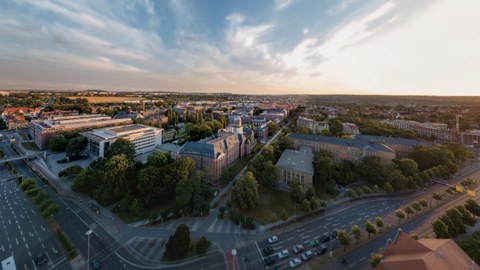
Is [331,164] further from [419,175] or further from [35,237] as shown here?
[35,237]

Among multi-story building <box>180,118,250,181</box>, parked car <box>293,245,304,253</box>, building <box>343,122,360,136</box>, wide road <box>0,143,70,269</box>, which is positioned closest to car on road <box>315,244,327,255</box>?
parked car <box>293,245,304,253</box>

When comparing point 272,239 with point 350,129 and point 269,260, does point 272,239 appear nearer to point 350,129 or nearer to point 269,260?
point 269,260

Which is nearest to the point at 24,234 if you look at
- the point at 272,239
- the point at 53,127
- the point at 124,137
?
the point at 124,137

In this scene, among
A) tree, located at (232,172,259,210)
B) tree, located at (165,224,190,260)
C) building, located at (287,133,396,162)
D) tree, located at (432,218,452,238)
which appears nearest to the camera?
tree, located at (165,224,190,260)

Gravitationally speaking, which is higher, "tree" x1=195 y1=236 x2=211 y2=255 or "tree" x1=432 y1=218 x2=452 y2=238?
"tree" x1=432 y1=218 x2=452 y2=238

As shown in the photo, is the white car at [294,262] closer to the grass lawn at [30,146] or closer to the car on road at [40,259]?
the car on road at [40,259]

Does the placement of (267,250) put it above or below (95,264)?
above

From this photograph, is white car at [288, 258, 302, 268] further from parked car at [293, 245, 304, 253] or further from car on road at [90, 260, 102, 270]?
car on road at [90, 260, 102, 270]
